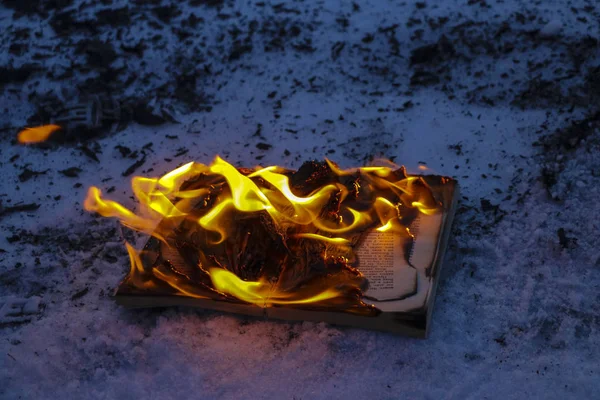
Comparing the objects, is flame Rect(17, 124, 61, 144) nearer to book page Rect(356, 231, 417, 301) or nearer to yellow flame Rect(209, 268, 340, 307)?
yellow flame Rect(209, 268, 340, 307)

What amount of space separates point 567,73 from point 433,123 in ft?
3.31

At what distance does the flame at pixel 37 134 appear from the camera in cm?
438

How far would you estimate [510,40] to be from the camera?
14.6 feet

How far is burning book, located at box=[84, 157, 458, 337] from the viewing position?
2672 mm

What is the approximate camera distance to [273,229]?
9.18 feet

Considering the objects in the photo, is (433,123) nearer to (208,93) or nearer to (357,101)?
(357,101)

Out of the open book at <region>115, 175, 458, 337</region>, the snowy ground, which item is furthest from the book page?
the snowy ground

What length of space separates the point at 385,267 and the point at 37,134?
2.91 metres

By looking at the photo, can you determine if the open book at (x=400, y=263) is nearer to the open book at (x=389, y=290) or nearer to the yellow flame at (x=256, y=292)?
the open book at (x=389, y=290)

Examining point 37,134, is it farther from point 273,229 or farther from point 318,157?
point 273,229

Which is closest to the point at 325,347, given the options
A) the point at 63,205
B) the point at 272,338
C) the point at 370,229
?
the point at 272,338

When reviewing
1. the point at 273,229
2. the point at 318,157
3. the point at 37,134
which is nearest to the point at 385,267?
the point at 273,229

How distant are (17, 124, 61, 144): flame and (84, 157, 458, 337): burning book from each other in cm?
149

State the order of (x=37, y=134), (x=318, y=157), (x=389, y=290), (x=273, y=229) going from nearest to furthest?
(x=389, y=290) → (x=273, y=229) → (x=318, y=157) → (x=37, y=134)
